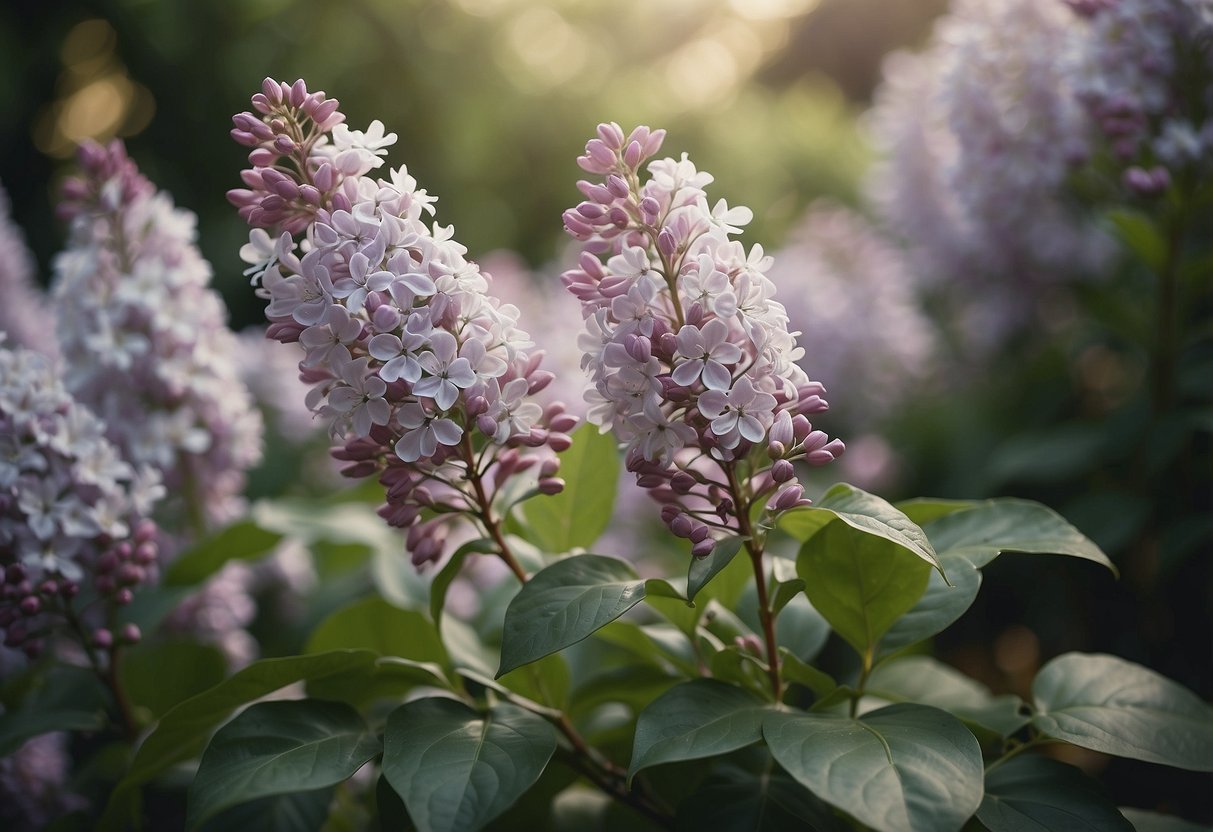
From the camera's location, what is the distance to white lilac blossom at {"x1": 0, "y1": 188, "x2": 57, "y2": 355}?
185cm

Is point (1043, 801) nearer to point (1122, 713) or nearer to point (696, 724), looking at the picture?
point (1122, 713)

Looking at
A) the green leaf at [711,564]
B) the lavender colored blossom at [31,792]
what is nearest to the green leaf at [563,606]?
the green leaf at [711,564]

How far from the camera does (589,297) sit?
828 mm

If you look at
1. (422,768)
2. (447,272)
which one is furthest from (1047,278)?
(422,768)

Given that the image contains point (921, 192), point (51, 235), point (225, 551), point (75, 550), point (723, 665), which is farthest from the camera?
point (51, 235)

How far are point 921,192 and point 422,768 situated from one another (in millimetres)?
1832

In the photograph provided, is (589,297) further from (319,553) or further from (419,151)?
(419,151)

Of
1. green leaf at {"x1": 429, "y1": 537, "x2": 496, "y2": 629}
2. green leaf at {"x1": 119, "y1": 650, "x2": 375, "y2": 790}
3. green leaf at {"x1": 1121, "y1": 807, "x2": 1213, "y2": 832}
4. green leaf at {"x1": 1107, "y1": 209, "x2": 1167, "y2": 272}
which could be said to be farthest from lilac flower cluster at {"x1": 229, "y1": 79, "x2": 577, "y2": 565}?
green leaf at {"x1": 1107, "y1": 209, "x2": 1167, "y2": 272}

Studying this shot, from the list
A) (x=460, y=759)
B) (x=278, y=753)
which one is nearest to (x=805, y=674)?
(x=460, y=759)

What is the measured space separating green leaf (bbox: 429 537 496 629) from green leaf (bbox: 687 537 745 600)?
22 centimetres

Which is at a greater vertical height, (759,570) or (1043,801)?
(759,570)

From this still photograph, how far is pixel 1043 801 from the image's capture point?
0.82 meters

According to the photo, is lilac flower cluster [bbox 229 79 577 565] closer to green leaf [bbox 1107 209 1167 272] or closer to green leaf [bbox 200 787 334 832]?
green leaf [bbox 200 787 334 832]

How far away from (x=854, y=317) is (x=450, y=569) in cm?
165
